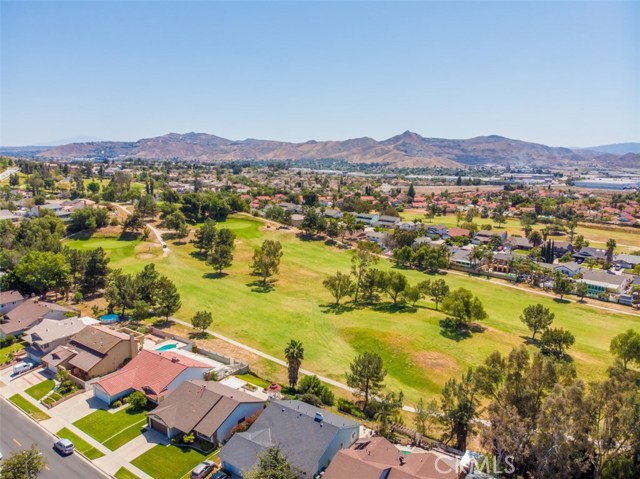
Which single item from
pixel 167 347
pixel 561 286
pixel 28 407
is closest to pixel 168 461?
pixel 28 407

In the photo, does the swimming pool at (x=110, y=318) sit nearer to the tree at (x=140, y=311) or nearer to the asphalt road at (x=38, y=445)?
the tree at (x=140, y=311)

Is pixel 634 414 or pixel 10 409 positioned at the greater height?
pixel 634 414

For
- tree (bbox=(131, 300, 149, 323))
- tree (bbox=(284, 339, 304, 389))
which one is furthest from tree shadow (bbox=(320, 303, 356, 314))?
tree (bbox=(131, 300, 149, 323))

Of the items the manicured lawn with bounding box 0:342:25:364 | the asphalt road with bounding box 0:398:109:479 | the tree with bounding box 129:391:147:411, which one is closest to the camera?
the asphalt road with bounding box 0:398:109:479

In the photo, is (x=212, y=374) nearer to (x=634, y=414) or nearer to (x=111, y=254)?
(x=634, y=414)

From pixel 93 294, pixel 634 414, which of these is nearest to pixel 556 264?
pixel 634 414

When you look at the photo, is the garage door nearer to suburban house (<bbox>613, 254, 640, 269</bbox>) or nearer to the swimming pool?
the swimming pool
